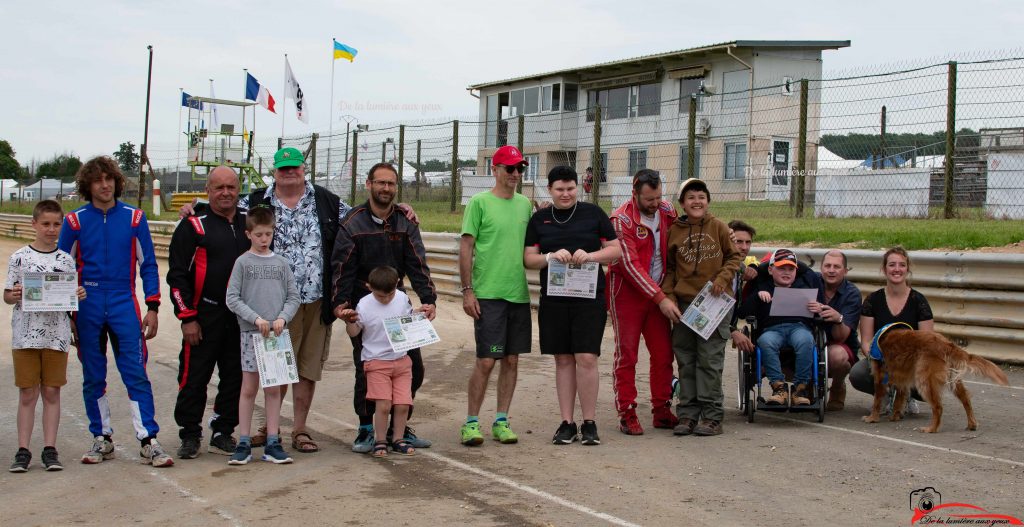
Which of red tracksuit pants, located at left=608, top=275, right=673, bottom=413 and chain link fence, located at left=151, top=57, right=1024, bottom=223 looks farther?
chain link fence, located at left=151, top=57, right=1024, bottom=223

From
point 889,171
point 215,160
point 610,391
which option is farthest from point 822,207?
point 215,160

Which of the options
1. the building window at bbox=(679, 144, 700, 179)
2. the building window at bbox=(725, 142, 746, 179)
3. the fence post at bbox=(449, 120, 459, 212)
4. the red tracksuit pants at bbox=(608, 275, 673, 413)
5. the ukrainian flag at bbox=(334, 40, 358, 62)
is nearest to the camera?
the red tracksuit pants at bbox=(608, 275, 673, 413)

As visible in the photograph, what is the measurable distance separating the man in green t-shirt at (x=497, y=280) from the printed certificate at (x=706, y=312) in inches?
48.9

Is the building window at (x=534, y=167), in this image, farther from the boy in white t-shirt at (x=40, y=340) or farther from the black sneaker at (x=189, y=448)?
the boy in white t-shirt at (x=40, y=340)

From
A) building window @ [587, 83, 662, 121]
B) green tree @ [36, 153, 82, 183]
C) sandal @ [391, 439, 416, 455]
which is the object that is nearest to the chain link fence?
sandal @ [391, 439, 416, 455]

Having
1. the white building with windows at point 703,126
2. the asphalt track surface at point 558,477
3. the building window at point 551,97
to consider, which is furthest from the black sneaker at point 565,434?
the building window at point 551,97

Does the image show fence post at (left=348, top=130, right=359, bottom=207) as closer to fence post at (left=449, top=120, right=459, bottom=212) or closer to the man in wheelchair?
fence post at (left=449, top=120, right=459, bottom=212)

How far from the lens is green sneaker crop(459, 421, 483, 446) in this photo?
7058 millimetres

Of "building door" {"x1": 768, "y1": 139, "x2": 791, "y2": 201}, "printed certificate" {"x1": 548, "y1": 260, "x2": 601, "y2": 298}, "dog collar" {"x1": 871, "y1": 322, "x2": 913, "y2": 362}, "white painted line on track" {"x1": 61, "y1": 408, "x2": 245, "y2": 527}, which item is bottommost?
"white painted line on track" {"x1": 61, "y1": 408, "x2": 245, "y2": 527}

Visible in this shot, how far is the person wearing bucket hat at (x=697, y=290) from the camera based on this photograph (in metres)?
7.54

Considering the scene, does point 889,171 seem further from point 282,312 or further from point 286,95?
point 286,95

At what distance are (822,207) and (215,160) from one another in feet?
74.3

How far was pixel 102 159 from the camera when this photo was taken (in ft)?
22.3

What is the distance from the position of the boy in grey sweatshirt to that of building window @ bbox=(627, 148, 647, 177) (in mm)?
11980
